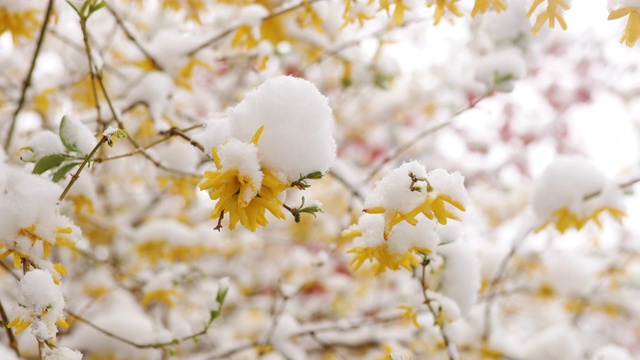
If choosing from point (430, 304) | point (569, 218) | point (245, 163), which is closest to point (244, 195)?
point (245, 163)

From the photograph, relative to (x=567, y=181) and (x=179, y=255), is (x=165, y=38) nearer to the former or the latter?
(x=179, y=255)

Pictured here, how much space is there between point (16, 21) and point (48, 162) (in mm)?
558

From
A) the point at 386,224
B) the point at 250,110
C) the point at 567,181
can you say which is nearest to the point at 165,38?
the point at 250,110

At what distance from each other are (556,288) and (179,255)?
1.39 m

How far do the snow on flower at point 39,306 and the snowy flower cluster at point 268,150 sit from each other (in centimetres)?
23

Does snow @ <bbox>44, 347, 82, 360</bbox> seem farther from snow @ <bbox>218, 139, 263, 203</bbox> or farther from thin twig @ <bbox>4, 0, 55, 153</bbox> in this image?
thin twig @ <bbox>4, 0, 55, 153</bbox>

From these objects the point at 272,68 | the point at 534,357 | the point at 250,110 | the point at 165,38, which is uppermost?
the point at 272,68

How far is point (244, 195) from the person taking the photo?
0.60 metres

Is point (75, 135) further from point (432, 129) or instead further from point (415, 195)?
point (432, 129)

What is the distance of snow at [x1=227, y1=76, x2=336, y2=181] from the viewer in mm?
626

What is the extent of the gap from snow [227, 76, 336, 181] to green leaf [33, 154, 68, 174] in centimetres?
28

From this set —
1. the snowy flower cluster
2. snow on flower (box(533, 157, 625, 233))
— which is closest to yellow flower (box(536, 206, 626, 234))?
snow on flower (box(533, 157, 625, 233))

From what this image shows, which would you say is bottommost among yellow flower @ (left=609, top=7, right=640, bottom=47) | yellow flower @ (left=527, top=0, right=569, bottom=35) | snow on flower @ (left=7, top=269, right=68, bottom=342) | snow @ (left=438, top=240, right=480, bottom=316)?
snow on flower @ (left=7, top=269, right=68, bottom=342)

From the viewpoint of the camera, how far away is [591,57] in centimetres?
498
